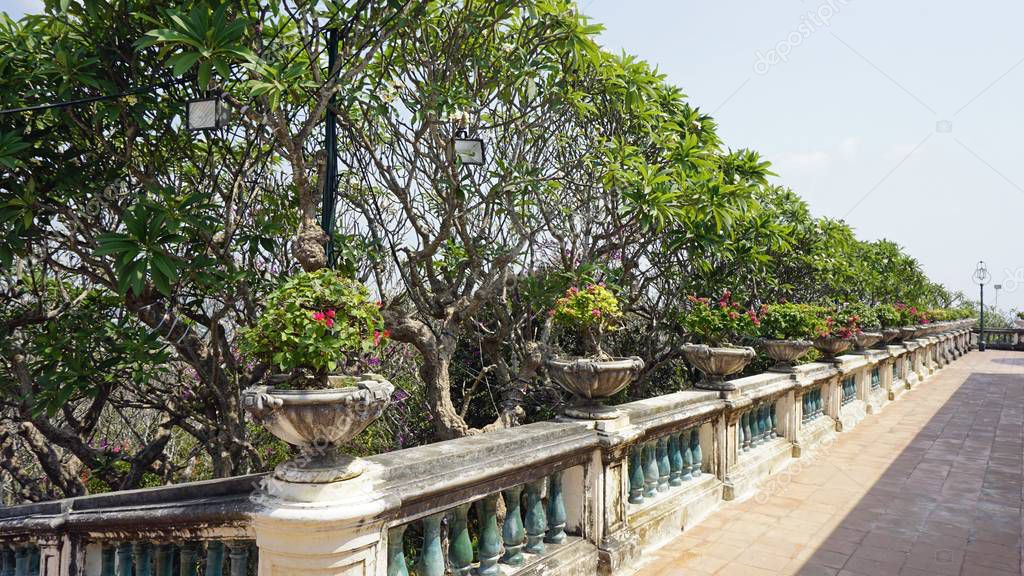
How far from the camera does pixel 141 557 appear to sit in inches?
123

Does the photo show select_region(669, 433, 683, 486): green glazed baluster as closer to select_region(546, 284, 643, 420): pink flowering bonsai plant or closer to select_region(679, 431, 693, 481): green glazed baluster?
select_region(679, 431, 693, 481): green glazed baluster

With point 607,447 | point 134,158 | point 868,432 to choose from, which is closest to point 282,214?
point 134,158

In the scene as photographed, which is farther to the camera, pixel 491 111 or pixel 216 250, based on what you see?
pixel 491 111

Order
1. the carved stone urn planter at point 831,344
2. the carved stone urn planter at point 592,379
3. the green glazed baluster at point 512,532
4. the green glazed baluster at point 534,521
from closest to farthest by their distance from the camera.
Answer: the green glazed baluster at point 512,532 < the green glazed baluster at point 534,521 < the carved stone urn planter at point 592,379 < the carved stone urn planter at point 831,344

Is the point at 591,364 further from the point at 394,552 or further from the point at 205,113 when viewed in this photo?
the point at 205,113

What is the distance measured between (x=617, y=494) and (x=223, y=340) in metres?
3.80

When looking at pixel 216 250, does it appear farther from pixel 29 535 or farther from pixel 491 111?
pixel 491 111

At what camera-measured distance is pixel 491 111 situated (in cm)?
700

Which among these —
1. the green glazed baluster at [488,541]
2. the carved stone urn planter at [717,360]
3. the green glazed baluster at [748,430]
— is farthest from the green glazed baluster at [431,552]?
the green glazed baluster at [748,430]

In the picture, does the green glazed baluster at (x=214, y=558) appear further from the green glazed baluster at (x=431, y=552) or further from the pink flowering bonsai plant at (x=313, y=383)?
the green glazed baluster at (x=431, y=552)

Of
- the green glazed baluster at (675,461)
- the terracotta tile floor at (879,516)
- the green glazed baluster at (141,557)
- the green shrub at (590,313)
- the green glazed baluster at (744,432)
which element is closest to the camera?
the green glazed baluster at (141,557)

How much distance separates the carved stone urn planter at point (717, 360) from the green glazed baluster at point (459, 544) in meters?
3.41

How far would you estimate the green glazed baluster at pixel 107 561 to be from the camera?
328 centimetres

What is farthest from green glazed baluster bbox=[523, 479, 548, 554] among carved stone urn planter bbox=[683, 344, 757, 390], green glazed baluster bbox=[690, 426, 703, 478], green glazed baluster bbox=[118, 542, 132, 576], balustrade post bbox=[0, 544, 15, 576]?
balustrade post bbox=[0, 544, 15, 576]
